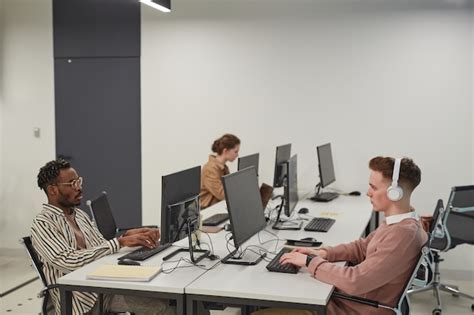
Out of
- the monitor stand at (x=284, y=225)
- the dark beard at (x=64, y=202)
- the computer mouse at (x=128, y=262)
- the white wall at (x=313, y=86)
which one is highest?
the white wall at (x=313, y=86)

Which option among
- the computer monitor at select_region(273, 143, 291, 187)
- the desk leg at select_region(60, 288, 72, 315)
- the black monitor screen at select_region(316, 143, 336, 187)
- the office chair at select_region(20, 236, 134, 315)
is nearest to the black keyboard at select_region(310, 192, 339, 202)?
the black monitor screen at select_region(316, 143, 336, 187)

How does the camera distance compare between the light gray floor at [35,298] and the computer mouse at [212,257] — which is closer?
the computer mouse at [212,257]

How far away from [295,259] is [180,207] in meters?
0.62

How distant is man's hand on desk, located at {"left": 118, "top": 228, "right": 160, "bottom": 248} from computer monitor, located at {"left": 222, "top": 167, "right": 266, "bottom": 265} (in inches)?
18.1

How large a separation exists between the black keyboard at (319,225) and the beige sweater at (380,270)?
1.06 metres

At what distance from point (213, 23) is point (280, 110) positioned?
3.62 feet

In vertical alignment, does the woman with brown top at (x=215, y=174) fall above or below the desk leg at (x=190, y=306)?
above

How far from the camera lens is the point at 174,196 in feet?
8.84

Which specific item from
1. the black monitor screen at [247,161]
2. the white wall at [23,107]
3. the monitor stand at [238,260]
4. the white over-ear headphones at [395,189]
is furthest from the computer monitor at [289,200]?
the white wall at [23,107]

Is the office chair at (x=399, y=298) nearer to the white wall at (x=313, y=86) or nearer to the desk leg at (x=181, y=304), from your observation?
the desk leg at (x=181, y=304)

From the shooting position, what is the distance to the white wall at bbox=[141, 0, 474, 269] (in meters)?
5.07

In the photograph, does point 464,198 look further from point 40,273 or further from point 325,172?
point 40,273

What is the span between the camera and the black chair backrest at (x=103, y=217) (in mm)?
3423

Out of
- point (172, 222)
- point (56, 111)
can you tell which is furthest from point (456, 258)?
point (56, 111)
